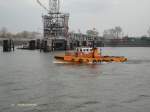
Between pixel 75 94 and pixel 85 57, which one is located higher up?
pixel 85 57

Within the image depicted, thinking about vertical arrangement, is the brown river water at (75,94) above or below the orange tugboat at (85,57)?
below

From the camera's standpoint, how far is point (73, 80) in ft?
181

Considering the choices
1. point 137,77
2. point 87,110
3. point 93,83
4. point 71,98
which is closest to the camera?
point 87,110

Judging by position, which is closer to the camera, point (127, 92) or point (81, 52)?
point (127, 92)

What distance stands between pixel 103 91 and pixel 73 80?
1080cm

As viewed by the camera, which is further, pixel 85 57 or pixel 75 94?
pixel 85 57

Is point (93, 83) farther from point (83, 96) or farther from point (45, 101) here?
point (45, 101)

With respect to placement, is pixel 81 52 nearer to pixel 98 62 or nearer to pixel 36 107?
pixel 98 62

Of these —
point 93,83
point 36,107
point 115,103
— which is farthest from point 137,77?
point 36,107

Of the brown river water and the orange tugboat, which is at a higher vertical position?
the orange tugboat

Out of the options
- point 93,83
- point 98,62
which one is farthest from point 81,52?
point 93,83

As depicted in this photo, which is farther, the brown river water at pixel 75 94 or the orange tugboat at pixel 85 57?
the orange tugboat at pixel 85 57

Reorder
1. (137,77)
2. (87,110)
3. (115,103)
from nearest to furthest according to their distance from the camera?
(87,110) < (115,103) < (137,77)

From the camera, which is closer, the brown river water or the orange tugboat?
the brown river water
